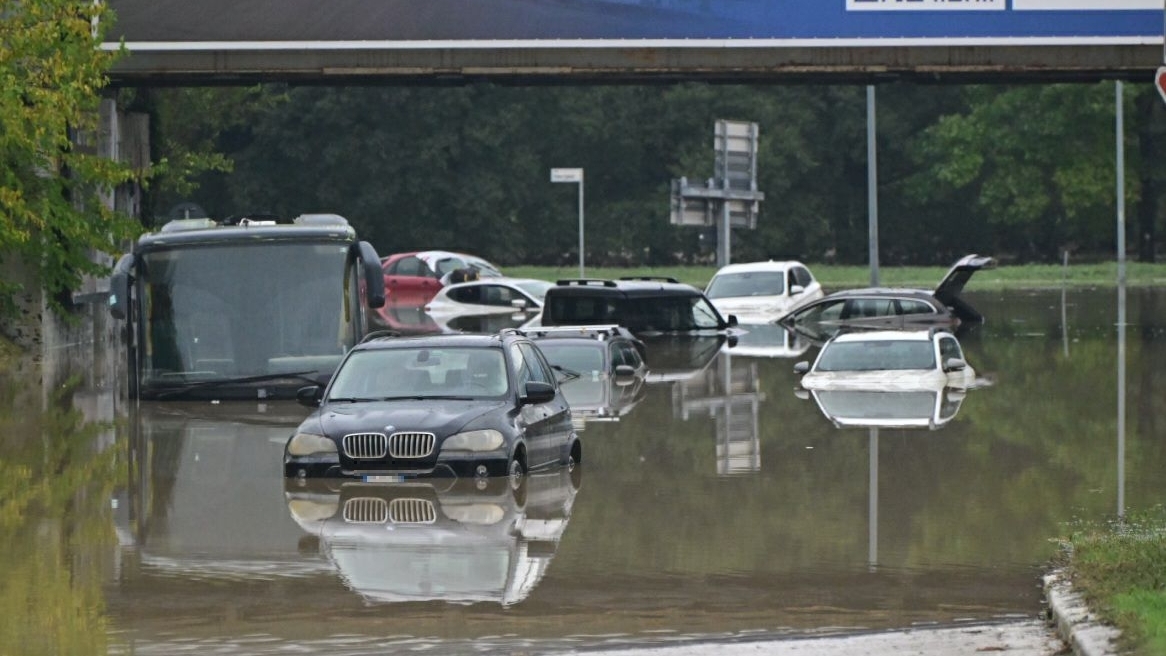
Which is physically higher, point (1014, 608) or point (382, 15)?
point (382, 15)

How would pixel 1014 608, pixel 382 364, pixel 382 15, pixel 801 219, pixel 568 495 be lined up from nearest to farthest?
1. pixel 1014 608
2. pixel 568 495
3. pixel 382 364
4. pixel 382 15
5. pixel 801 219

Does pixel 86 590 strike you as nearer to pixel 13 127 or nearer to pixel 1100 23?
pixel 13 127

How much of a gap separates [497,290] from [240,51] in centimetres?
2143

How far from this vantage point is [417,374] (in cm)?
1931

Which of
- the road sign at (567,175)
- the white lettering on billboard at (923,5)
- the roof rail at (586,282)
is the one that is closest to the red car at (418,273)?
the road sign at (567,175)

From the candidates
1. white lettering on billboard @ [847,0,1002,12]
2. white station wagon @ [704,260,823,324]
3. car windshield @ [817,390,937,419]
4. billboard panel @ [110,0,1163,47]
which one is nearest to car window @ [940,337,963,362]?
car windshield @ [817,390,937,419]

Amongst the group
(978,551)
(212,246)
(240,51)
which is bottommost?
(978,551)

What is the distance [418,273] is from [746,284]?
1467 cm

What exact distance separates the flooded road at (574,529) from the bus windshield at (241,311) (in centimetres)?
65

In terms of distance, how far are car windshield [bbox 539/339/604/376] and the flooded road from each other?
4234 mm

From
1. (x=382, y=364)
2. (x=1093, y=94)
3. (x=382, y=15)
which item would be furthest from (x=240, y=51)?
(x=1093, y=94)

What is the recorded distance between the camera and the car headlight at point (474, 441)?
17.9 metres

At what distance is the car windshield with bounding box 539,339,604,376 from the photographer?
1271 inches

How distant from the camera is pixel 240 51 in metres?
36.5
